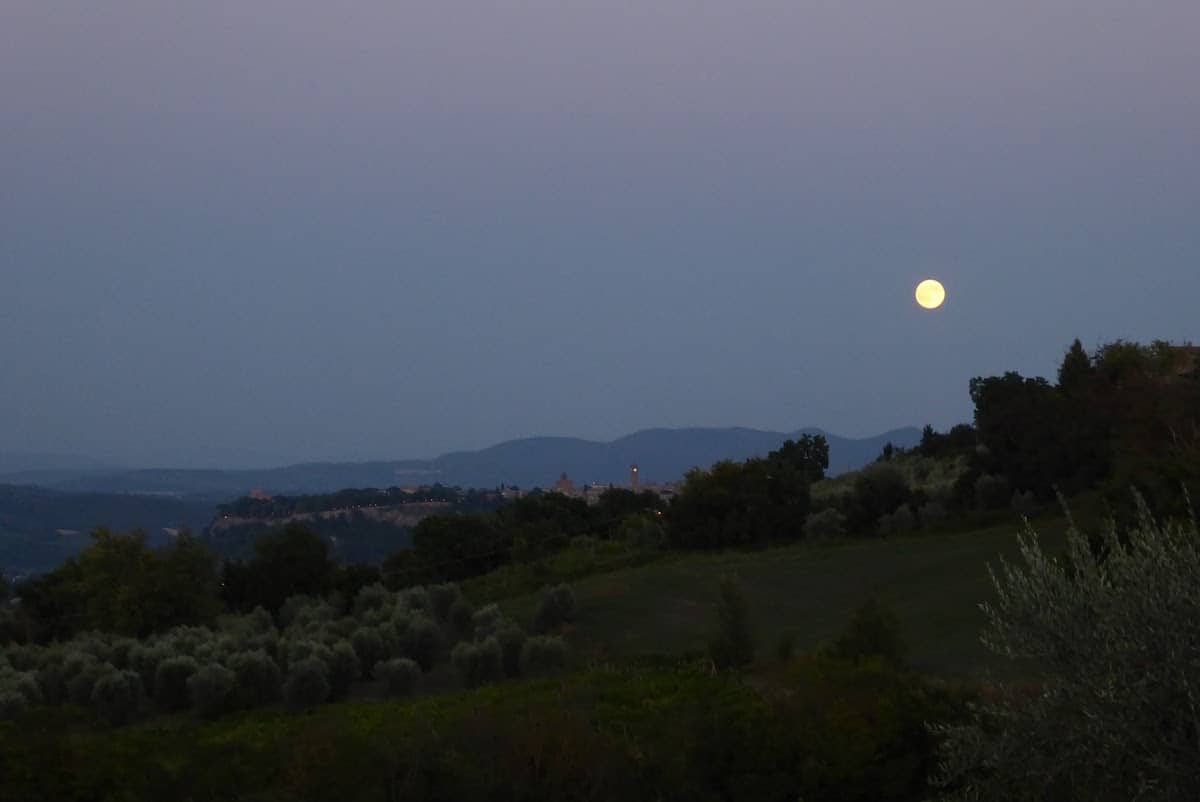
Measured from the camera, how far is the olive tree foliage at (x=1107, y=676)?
7.68 metres

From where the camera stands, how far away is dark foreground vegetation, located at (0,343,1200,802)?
27.0 feet

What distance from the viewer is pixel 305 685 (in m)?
18.0

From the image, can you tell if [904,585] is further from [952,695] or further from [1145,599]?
[1145,599]

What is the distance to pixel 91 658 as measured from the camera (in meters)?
19.0

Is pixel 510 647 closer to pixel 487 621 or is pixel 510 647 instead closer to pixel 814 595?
pixel 487 621

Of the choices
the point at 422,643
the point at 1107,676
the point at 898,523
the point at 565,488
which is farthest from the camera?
the point at 565,488

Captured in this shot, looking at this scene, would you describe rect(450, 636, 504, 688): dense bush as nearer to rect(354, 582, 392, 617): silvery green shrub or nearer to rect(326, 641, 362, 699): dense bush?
rect(326, 641, 362, 699): dense bush

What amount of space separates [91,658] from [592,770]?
10.5 m

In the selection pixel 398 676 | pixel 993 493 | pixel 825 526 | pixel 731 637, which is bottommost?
pixel 398 676

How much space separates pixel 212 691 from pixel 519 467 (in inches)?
3812

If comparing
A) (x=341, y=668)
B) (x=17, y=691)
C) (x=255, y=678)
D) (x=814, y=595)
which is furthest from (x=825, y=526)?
(x=17, y=691)

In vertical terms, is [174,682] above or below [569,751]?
below

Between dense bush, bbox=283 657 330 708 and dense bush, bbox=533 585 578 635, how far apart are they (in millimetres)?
6137

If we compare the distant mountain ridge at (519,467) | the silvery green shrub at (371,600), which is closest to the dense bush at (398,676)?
the silvery green shrub at (371,600)
